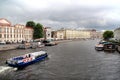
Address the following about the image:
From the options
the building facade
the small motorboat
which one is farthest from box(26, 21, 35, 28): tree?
the small motorboat

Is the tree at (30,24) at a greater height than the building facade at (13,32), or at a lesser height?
greater

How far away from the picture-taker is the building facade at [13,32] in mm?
103000

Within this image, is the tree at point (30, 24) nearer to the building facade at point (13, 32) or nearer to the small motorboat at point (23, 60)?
the building facade at point (13, 32)

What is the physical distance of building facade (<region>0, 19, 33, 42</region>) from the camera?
103 m

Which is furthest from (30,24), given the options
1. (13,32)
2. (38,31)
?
(13,32)

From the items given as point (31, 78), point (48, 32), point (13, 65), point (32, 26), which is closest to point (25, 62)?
point (13, 65)

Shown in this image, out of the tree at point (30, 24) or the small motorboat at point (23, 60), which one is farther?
the tree at point (30, 24)

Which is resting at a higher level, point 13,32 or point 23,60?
point 13,32

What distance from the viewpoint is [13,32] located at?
110875 millimetres

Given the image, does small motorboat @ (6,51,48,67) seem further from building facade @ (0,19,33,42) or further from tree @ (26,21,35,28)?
tree @ (26,21,35,28)

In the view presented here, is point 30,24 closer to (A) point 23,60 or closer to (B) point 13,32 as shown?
(B) point 13,32

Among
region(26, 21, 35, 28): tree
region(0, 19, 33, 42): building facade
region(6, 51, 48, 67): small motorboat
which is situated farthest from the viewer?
region(26, 21, 35, 28): tree

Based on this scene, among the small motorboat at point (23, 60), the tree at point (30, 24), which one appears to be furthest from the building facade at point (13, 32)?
the small motorboat at point (23, 60)

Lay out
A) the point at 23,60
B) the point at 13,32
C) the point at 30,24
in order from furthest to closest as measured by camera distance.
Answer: the point at 30,24, the point at 13,32, the point at 23,60
